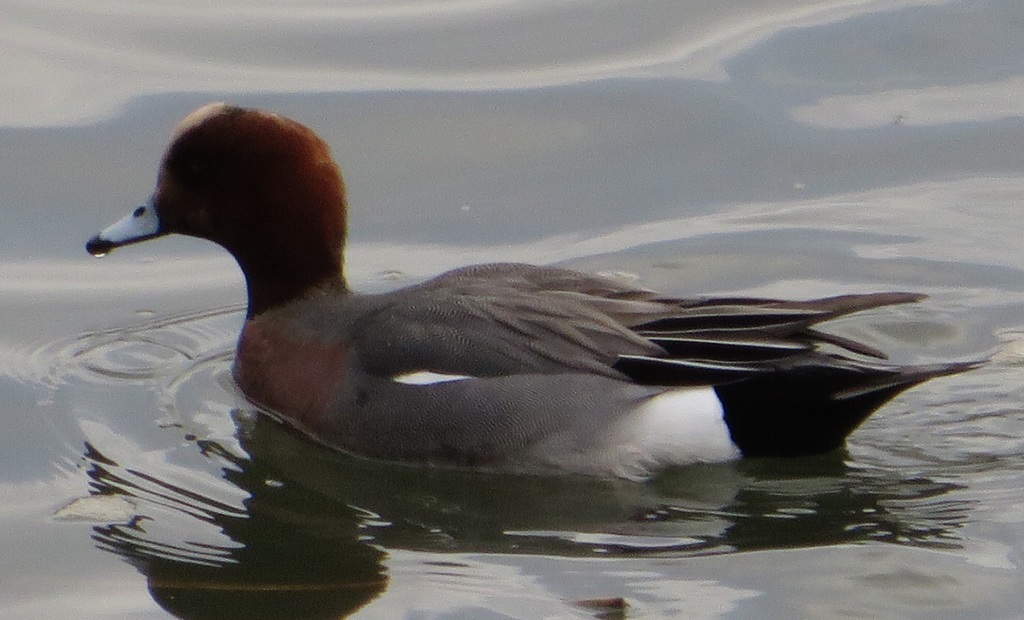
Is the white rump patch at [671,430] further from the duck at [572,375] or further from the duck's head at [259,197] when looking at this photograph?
the duck's head at [259,197]

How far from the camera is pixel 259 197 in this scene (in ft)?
20.5

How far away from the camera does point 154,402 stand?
625 centimetres

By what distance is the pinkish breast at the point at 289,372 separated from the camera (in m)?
5.94

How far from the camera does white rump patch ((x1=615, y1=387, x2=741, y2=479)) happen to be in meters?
5.66

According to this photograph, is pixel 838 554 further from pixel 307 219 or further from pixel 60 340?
pixel 60 340

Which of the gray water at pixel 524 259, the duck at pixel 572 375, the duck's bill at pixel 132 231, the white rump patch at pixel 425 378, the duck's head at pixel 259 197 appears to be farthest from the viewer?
the duck's bill at pixel 132 231

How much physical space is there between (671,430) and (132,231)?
200 centimetres

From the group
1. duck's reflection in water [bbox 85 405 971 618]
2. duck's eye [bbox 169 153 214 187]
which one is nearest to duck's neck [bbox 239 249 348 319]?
duck's eye [bbox 169 153 214 187]

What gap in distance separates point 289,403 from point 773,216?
2.46 m

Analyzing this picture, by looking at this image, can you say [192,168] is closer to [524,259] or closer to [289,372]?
[289,372]

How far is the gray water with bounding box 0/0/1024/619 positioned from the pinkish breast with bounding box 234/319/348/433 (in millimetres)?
93

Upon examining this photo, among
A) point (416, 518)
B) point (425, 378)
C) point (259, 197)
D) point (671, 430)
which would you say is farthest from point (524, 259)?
point (416, 518)

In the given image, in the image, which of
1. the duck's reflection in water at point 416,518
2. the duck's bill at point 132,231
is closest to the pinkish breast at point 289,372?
the duck's reflection in water at point 416,518

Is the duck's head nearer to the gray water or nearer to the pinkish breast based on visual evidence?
the pinkish breast
